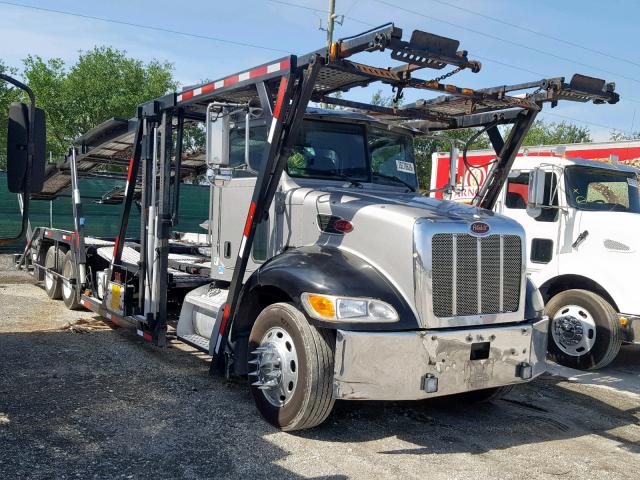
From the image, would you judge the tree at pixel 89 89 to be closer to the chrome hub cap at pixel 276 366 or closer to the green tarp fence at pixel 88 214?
the green tarp fence at pixel 88 214

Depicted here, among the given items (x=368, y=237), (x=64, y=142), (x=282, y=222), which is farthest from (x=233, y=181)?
(x=64, y=142)

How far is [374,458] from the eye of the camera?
4277 mm

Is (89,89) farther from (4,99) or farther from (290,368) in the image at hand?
(290,368)

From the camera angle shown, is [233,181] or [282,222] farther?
[233,181]

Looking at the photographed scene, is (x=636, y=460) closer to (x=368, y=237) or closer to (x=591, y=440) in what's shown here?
(x=591, y=440)

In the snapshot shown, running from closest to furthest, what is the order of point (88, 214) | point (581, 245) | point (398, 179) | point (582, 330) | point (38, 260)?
point (398, 179) < point (582, 330) < point (581, 245) < point (38, 260) < point (88, 214)

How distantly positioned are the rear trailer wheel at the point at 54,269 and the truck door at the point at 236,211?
13.9ft

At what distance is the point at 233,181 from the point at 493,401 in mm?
3158

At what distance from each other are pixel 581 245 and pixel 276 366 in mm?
4577

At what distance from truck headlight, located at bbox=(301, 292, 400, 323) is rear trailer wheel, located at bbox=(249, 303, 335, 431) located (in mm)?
212

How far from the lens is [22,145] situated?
355 cm

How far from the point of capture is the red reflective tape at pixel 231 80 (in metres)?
5.29

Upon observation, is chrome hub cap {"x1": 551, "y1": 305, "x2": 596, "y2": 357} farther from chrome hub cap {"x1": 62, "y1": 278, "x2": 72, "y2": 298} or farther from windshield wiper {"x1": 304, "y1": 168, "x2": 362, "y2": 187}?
chrome hub cap {"x1": 62, "y1": 278, "x2": 72, "y2": 298}

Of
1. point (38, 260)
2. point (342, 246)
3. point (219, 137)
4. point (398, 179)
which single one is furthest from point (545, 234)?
point (38, 260)
